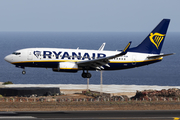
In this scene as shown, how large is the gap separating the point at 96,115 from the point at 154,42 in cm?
3046

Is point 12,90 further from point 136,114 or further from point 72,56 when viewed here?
point 136,114

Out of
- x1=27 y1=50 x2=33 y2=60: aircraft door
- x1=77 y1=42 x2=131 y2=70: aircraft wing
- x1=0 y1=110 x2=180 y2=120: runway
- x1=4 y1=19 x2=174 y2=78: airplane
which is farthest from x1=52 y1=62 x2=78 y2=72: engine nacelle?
x1=0 y1=110 x2=180 y2=120: runway

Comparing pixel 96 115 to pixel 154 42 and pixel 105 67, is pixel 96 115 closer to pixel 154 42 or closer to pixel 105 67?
pixel 105 67

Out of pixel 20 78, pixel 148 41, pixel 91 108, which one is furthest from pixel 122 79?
pixel 91 108

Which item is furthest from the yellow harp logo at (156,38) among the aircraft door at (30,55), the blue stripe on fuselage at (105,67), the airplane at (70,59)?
the aircraft door at (30,55)

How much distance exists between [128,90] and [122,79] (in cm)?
6629

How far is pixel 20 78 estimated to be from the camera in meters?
157

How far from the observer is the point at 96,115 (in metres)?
43.6

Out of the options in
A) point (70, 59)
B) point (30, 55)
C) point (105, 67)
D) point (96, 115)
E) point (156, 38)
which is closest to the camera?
point (96, 115)

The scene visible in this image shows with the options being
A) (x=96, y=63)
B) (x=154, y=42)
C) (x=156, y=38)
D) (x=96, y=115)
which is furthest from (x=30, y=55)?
(x=156, y=38)

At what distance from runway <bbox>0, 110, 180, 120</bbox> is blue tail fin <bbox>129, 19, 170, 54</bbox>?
23049mm

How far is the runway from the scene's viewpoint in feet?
136

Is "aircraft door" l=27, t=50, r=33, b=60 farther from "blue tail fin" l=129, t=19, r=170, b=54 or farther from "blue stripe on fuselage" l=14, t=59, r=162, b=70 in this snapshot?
"blue tail fin" l=129, t=19, r=170, b=54

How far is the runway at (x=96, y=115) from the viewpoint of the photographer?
41562 mm
